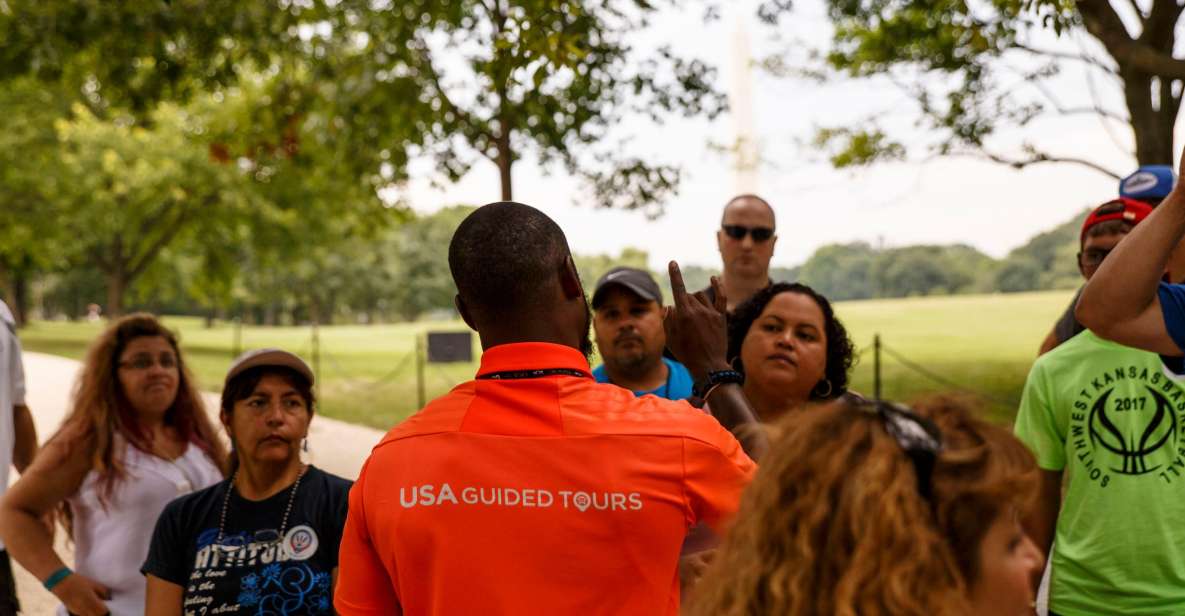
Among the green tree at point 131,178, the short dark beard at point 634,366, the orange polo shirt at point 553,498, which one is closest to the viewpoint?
the orange polo shirt at point 553,498

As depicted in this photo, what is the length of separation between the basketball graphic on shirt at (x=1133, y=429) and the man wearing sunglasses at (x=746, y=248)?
1957mm

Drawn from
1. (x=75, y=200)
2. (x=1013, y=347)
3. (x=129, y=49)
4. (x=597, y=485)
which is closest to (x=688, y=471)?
(x=597, y=485)

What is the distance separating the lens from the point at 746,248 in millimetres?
4891

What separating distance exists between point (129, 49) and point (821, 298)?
7914 mm

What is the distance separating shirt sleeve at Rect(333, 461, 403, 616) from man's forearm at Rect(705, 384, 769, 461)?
2.39 feet

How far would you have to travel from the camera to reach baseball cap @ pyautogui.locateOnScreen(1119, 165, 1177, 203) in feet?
11.3

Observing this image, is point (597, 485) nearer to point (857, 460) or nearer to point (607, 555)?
point (607, 555)

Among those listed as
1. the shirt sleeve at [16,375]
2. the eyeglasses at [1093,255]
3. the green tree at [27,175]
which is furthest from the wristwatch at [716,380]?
the green tree at [27,175]

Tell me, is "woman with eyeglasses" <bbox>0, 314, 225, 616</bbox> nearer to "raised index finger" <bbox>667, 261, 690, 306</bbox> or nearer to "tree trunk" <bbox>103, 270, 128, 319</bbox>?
"raised index finger" <bbox>667, 261, 690, 306</bbox>

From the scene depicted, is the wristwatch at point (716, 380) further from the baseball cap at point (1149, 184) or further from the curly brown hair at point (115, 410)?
the curly brown hair at point (115, 410)

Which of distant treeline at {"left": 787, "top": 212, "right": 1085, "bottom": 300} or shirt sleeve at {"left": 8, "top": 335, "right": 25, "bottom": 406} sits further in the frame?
distant treeline at {"left": 787, "top": 212, "right": 1085, "bottom": 300}

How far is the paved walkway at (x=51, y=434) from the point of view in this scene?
743cm

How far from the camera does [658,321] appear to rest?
4352 millimetres

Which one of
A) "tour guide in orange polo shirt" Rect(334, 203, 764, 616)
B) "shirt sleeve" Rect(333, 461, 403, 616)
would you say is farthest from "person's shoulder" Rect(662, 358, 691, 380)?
"shirt sleeve" Rect(333, 461, 403, 616)
